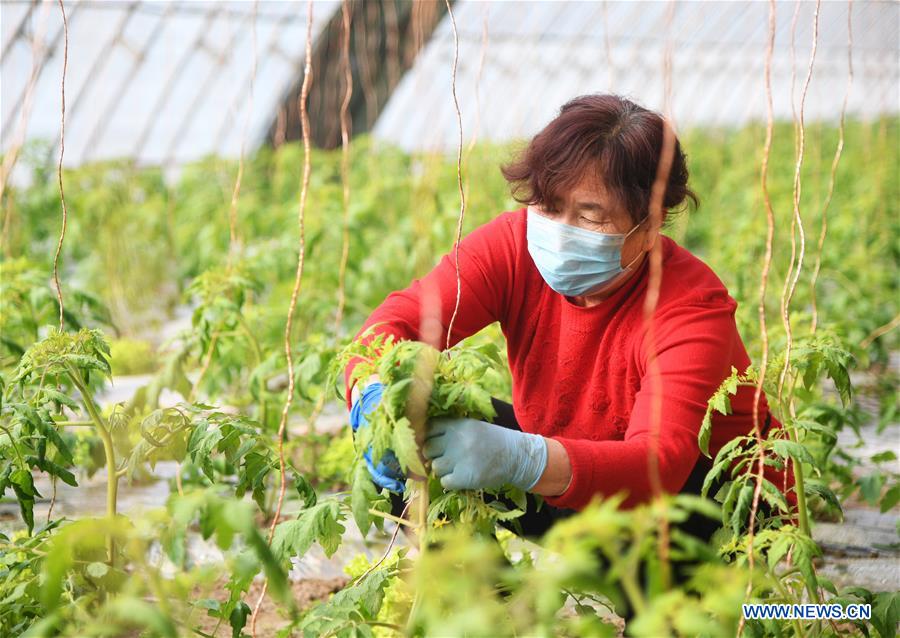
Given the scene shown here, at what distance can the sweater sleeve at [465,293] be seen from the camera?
6.28ft

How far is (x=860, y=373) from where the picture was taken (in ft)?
14.2

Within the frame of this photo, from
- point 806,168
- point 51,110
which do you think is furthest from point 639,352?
point 51,110

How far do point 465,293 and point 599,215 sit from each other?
344mm

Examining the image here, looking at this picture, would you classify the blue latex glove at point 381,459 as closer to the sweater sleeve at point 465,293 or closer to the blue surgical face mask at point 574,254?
the sweater sleeve at point 465,293

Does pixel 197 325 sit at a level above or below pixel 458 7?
below

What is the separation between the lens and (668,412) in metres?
1.70

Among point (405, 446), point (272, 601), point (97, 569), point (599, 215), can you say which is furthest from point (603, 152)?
point (272, 601)

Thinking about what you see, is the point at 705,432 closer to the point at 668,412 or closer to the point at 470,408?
the point at 668,412

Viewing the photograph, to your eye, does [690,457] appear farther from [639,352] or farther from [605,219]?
[605,219]

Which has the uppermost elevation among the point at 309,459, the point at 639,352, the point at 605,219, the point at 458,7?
the point at 458,7

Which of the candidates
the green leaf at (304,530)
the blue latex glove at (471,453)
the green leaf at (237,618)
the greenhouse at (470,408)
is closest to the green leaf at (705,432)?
the greenhouse at (470,408)

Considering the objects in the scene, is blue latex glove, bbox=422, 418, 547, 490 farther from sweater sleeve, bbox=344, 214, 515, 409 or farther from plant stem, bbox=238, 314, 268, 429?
plant stem, bbox=238, 314, 268, 429

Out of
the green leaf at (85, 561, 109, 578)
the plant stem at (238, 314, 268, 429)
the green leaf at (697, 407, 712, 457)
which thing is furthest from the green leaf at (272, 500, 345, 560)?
the plant stem at (238, 314, 268, 429)

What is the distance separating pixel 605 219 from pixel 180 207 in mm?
4760
